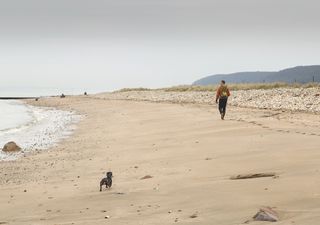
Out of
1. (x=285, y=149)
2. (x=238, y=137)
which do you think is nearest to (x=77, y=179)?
(x=285, y=149)

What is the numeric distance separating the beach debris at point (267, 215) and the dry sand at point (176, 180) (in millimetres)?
127

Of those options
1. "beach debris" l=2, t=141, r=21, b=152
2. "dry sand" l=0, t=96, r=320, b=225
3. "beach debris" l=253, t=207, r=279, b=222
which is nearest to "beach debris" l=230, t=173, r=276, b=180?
"dry sand" l=0, t=96, r=320, b=225


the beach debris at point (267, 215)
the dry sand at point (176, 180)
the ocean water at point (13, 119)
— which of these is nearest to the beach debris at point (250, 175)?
the dry sand at point (176, 180)

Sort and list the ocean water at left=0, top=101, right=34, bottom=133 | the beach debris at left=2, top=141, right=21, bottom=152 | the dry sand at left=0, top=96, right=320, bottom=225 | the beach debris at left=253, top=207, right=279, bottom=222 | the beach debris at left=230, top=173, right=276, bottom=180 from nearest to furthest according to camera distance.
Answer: the beach debris at left=253, top=207, right=279, bottom=222
the dry sand at left=0, top=96, right=320, bottom=225
the beach debris at left=230, top=173, right=276, bottom=180
the beach debris at left=2, top=141, right=21, bottom=152
the ocean water at left=0, top=101, right=34, bottom=133

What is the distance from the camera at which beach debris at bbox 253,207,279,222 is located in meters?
5.81

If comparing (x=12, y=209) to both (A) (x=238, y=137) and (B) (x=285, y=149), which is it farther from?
(A) (x=238, y=137)

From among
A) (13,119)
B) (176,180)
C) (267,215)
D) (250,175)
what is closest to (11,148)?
(176,180)

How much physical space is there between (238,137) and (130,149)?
11.4 ft

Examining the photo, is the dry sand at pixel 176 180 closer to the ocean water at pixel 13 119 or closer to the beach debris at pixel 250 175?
the beach debris at pixel 250 175

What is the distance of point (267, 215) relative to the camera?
589cm

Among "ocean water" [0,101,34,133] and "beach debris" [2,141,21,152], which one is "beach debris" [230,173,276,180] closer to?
"beach debris" [2,141,21,152]

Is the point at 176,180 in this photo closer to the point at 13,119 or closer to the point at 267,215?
the point at 267,215

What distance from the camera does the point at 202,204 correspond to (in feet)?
23.4

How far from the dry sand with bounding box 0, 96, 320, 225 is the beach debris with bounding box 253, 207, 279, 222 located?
0.13m
